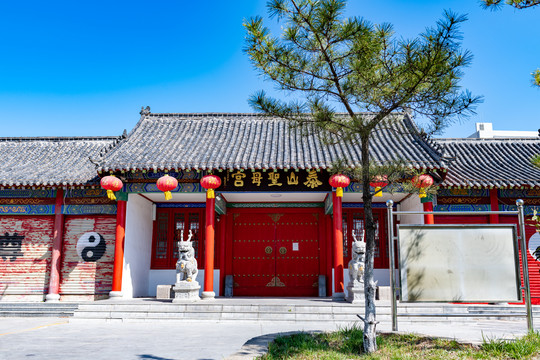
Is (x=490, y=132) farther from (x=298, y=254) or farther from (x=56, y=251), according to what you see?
(x=56, y=251)

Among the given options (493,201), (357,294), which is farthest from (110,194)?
(493,201)

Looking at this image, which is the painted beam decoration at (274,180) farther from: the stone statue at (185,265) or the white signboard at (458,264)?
the white signboard at (458,264)

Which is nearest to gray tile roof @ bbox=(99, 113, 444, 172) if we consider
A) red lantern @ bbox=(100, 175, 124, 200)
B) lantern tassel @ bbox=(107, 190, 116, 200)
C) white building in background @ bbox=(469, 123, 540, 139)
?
red lantern @ bbox=(100, 175, 124, 200)

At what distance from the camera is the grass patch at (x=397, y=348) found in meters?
4.09

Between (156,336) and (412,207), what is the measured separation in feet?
25.3

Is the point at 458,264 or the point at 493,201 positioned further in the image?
the point at 493,201

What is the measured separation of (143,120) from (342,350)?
10902mm

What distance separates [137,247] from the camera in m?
11.1

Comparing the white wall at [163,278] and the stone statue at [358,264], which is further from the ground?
the stone statue at [358,264]

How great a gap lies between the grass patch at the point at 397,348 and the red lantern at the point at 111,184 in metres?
6.40

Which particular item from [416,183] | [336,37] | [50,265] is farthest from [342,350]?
[50,265]

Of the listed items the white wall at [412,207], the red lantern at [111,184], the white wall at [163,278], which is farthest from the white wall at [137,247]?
the white wall at [412,207]

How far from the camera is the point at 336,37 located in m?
4.55

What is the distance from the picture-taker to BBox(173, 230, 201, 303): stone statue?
9211 millimetres
